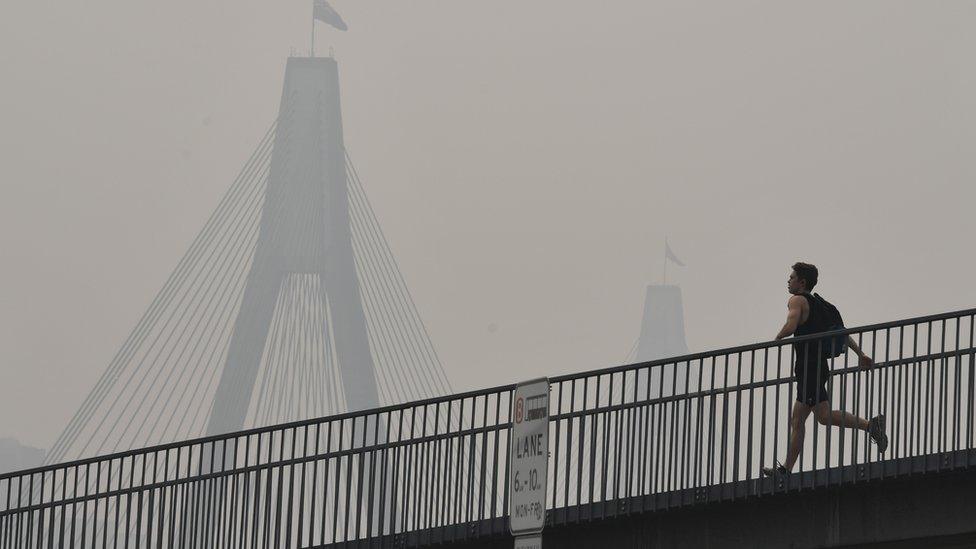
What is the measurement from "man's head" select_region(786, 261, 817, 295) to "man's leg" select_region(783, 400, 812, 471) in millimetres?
782

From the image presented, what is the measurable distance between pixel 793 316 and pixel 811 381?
1.52 ft

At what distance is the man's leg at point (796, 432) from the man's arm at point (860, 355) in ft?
1.65

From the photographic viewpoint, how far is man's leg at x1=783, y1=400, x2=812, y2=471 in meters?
12.1

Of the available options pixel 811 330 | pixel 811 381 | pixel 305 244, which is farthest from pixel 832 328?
pixel 305 244

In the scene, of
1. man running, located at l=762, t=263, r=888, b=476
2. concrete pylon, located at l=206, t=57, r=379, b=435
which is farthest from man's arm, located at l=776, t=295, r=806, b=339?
concrete pylon, located at l=206, t=57, r=379, b=435

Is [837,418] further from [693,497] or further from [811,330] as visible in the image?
[693,497]

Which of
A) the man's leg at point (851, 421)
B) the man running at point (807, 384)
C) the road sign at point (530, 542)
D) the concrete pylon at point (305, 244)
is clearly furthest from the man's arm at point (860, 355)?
the concrete pylon at point (305, 244)

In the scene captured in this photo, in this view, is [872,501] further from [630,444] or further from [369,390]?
[369,390]

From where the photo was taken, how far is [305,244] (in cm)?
5591

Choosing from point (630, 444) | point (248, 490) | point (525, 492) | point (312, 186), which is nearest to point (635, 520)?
point (630, 444)

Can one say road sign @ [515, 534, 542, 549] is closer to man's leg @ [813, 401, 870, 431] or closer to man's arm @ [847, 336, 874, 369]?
man's leg @ [813, 401, 870, 431]

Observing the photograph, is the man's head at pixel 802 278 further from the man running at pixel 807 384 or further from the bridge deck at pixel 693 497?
the bridge deck at pixel 693 497

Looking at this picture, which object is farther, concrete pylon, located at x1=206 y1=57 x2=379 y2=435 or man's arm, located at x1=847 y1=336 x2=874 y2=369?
concrete pylon, located at x1=206 y1=57 x2=379 y2=435

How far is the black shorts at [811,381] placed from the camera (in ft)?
39.6
